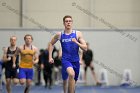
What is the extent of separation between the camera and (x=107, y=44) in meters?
22.6

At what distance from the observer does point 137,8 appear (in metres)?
23.8

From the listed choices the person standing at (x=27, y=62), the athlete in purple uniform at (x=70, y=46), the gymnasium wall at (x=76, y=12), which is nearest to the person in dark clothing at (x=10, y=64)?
the person standing at (x=27, y=62)

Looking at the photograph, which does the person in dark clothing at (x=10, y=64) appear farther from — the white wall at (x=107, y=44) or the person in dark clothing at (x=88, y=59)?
the white wall at (x=107, y=44)

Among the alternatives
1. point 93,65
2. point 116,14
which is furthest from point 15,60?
point 116,14

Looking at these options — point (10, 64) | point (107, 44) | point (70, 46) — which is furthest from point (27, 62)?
point (107, 44)

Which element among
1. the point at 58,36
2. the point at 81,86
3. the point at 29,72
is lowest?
the point at 81,86

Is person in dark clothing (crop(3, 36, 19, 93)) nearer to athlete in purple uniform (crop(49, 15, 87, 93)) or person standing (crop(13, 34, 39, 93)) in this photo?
person standing (crop(13, 34, 39, 93))

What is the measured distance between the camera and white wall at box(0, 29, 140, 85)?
22.6 metres

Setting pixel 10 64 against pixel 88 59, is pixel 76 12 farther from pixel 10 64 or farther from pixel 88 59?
pixel 10 64

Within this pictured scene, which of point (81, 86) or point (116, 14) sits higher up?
point (116, 14)

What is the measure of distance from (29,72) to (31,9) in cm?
1105

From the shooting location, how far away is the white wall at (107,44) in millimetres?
22609

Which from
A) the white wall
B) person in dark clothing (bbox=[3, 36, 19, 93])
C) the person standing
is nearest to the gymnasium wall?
the white wall

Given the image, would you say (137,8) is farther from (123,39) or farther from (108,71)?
(108,71)
